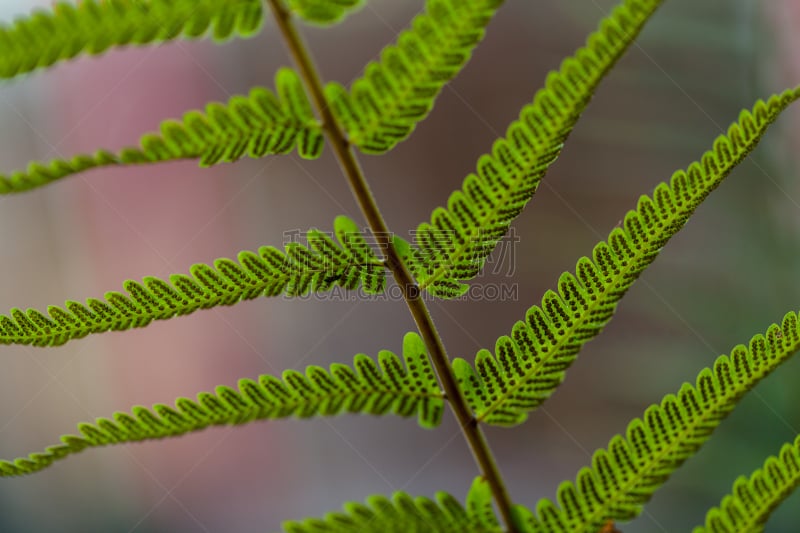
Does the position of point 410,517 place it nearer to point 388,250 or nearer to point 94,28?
point 388,250

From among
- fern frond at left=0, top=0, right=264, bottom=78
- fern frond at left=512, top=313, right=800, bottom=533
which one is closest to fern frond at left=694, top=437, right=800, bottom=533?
fern frond at left=512, top=313, right=800, bottom=533

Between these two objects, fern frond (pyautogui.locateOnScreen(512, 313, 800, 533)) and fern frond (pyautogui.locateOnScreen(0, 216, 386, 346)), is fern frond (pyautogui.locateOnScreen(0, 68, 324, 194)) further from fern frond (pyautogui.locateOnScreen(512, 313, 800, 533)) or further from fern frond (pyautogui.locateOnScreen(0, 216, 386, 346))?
fern frond (pyautogui.locateOnScreen(512, 313, 800, 533))

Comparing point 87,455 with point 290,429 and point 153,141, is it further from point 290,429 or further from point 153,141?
point 153,141

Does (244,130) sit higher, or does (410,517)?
→ (244,130)

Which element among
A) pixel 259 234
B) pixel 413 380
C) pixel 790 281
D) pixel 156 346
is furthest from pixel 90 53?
pixel 790 281

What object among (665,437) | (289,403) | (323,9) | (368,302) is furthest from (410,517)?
(368,302)
